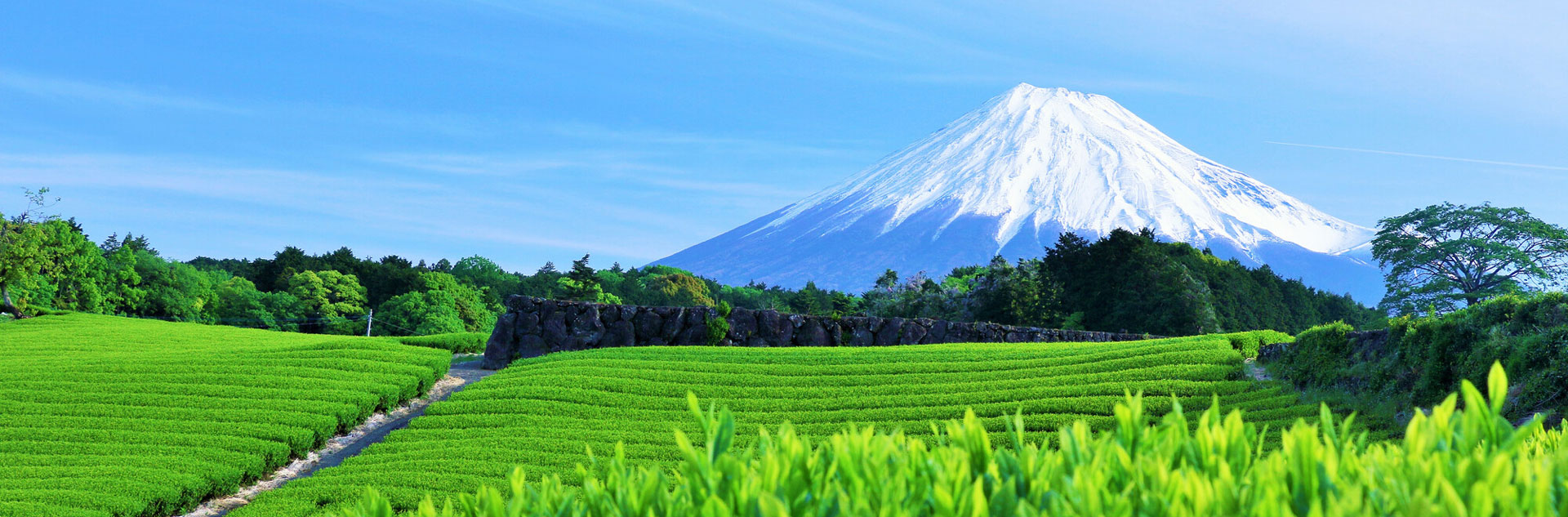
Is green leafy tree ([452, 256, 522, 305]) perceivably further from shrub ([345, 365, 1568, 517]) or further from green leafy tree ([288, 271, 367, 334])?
shrub ([345, 365, 1568, 517])

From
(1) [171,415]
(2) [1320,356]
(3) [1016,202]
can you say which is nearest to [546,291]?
(1) [171,415]

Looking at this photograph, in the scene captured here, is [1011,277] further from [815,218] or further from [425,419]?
[815,218]

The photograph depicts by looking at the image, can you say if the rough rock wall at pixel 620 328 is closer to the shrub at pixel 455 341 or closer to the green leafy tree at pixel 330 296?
the shrub at pixel 455 341

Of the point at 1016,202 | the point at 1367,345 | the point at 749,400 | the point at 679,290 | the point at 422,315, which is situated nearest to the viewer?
the point at 1367,345

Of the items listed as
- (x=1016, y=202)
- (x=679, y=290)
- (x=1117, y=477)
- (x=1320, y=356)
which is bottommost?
(x=1117, y=477)

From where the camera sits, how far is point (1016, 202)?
134875mm

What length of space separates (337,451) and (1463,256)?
40.9 meters

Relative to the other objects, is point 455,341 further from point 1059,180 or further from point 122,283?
point 1059,180

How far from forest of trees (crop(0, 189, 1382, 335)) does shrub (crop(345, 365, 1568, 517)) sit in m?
31.9

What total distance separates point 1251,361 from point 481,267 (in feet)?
181

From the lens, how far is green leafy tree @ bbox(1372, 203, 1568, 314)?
35.4m

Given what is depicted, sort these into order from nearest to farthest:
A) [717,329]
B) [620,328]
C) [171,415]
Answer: [171,415] < [717,329] < [620,328]

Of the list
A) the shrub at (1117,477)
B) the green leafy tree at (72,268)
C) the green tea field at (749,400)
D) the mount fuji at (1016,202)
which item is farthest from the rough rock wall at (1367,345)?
the mount fuji at (1016,202)

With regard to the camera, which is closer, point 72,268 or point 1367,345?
point 1367,345
